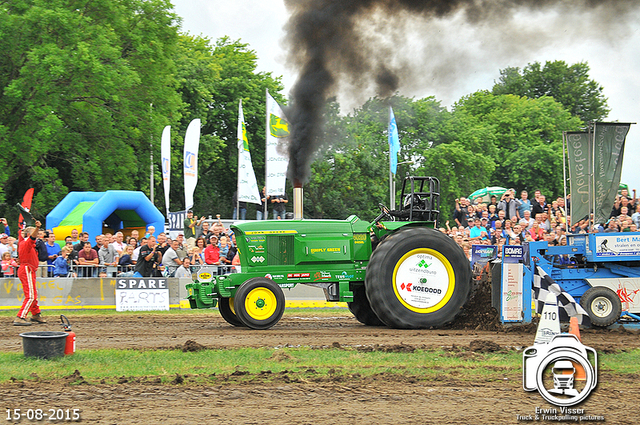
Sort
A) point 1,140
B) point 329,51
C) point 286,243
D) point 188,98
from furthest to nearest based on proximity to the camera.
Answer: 1. point 188,98
2. point 1,140
3. point 329,51
4. point 286,243

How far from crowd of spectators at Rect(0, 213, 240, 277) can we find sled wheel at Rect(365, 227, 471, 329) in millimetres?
5913

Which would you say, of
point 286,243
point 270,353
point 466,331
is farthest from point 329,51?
point 270,353

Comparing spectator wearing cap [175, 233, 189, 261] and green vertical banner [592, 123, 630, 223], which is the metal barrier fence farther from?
green vertical banner [592, 123, 630, 223]

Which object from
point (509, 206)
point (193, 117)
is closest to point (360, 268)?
point (509, 206)

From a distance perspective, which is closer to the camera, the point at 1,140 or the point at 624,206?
the point at 624,206

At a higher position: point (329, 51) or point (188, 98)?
point (188, 98)

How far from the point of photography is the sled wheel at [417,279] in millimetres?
9922

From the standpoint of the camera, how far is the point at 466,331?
9.93m

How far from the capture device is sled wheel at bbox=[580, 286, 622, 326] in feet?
32.0

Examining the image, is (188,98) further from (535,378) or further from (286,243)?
(535,378)

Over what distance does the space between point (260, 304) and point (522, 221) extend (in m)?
7.45

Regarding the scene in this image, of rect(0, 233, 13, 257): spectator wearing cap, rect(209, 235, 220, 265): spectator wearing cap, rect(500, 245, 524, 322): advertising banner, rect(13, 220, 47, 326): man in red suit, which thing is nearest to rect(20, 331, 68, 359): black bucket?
rect(13, 220, 47, 326): man in red suit

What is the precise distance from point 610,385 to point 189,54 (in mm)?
37519

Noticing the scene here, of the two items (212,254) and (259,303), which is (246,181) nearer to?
(212,254)
